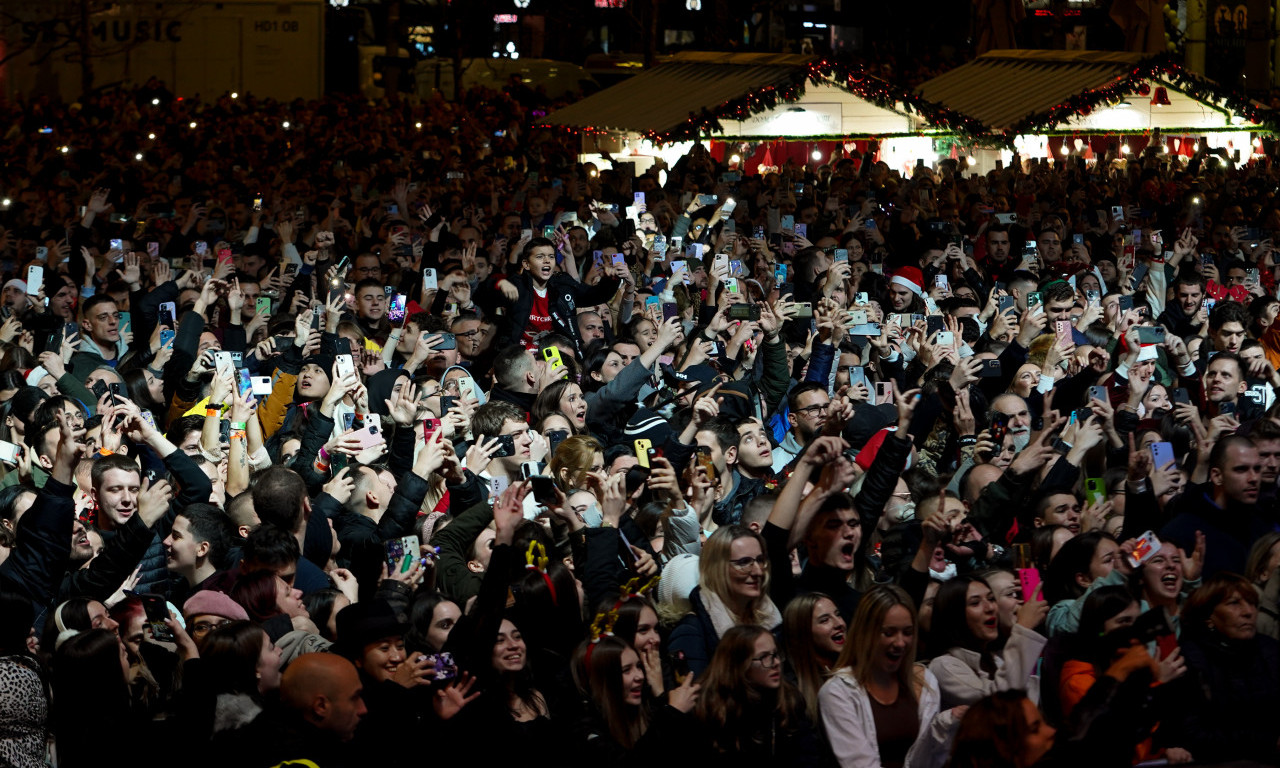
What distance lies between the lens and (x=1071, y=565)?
640cm

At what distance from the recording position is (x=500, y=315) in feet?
37.9

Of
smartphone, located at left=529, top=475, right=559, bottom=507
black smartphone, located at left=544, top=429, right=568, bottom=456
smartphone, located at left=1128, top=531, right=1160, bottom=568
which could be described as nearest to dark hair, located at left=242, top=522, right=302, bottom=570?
smartphone, located at left=529, top=475, right=559, bottom=507

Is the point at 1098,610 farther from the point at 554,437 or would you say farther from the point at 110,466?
the point at 110,466

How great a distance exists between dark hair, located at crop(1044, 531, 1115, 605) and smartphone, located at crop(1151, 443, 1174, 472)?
3.21 feet

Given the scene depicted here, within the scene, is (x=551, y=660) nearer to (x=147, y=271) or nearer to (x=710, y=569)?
(x=710, y=569)

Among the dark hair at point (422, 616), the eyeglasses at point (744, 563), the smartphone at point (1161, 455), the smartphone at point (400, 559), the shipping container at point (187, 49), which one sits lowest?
the dark hair at point (422, 616)

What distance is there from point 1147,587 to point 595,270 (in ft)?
21.5

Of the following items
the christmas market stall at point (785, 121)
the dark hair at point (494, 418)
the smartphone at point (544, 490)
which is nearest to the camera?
the smartphone at point (544, 490)

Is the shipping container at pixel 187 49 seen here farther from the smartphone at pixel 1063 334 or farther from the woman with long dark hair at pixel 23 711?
the woman with long dark hair at pixel 23 711

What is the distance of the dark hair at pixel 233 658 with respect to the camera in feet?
17.0

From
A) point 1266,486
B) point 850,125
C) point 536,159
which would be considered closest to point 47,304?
point 1266,486

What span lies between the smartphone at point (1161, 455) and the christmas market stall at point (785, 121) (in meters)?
13.1

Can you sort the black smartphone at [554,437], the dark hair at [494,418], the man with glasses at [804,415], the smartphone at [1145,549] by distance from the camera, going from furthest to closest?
the man with glasses at [804,415], the black smartphone at [554,437], the dark hair at [494,418], the smartphone at [1145,549]

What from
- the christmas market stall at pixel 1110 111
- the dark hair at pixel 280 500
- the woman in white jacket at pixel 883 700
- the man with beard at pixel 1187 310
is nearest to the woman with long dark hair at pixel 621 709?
the woman in white jacket at pixel 883 700
